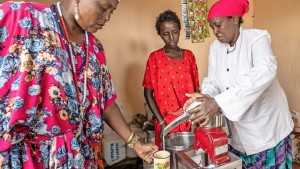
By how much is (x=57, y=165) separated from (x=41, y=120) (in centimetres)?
17

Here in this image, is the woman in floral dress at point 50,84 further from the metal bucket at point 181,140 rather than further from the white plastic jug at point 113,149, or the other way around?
the white plastic jug at point 113,149

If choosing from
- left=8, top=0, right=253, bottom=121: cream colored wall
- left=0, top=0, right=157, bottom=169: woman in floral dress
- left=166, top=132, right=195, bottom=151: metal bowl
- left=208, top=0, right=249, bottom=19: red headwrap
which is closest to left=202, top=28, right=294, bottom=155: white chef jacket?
left=208, top=0, right=249, bottom=19: red headwrap

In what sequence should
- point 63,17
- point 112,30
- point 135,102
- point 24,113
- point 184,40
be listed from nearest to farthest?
1. point 24,113
2. point 63,17
3. point 112,30
4. point 135,102
5. point 184,40

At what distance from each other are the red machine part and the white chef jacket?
0.21 metres

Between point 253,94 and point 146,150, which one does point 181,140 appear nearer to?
point 146,150

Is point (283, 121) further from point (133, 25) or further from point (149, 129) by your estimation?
point (133, 25)

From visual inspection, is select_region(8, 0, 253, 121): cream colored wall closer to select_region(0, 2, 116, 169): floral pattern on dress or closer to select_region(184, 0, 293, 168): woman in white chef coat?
select_region(184, 0, 293, 168): woman in white chef coat

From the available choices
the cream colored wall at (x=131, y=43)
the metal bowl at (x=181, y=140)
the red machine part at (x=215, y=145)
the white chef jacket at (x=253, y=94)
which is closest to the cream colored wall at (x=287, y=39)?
the cream colored wall at (x=131, y=43)

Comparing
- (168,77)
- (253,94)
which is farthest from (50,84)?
(168,77)

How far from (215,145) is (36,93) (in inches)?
27.0

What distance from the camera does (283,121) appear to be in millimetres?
1443

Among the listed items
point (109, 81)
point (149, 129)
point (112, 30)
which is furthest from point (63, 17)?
point (149, 129)

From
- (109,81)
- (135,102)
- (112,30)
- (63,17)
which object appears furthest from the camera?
(135,102)

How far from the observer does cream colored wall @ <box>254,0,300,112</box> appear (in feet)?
10.1
